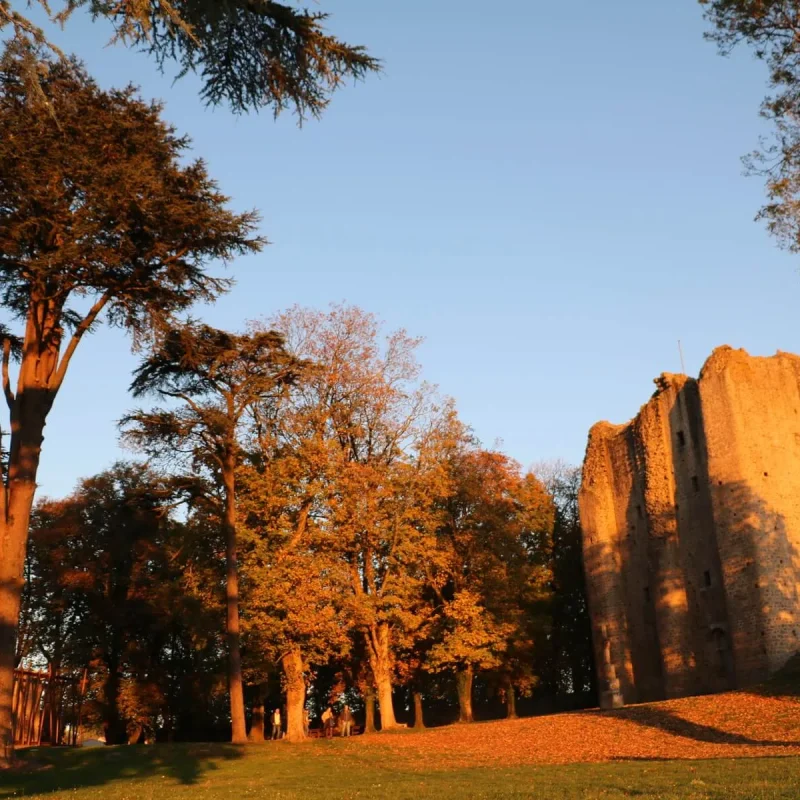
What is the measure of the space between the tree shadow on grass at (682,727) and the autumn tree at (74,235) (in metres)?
16.1

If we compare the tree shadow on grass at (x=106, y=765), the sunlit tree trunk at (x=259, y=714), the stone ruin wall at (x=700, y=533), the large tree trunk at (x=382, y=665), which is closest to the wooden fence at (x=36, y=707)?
the tree shadow on grass at (x=106, y=765)


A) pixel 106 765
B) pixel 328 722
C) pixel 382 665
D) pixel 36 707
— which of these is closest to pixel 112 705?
pixel 328 722

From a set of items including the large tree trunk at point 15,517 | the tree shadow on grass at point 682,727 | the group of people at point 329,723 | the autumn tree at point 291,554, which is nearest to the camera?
the large tree trunk at point 15,517

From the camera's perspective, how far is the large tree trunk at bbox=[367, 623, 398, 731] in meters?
33.7

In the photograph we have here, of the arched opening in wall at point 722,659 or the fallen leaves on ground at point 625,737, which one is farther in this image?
the arched opening in wall at point 722,659

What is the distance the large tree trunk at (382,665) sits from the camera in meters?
33.7

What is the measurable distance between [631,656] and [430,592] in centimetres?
986

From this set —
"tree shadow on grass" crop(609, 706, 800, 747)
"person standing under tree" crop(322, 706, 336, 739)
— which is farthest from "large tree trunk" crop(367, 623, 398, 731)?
"tree shadow on grass" crop(609, 706, 800, 747)

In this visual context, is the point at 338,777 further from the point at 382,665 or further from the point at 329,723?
the point at 329,723

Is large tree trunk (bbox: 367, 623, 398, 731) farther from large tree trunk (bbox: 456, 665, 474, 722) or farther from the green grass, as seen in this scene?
the green grass

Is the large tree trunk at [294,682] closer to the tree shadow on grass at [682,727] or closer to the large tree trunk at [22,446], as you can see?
the tree shadow on grass at [682,727]

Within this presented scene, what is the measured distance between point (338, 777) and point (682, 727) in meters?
11.6

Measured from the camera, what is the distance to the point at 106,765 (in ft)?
67.9

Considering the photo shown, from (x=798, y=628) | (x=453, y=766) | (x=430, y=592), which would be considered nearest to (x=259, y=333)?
(x=453, y=766)
